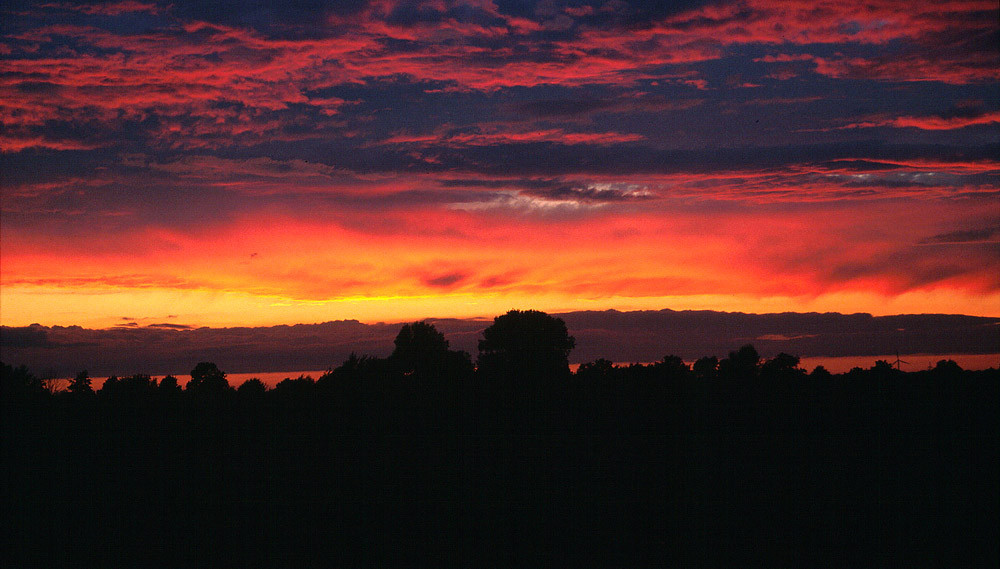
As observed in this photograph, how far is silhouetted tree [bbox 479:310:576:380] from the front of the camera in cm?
7062

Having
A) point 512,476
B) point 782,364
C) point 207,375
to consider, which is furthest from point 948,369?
point 207,375

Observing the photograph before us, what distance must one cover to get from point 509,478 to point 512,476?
0.96 ft

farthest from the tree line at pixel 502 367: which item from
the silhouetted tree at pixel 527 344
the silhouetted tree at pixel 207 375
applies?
the silhouetted tree at pixel 207 375

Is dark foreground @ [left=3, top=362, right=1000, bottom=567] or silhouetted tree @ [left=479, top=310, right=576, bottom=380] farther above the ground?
silhouetted tree @ [left=479, top=310, right=576, bottom=380]

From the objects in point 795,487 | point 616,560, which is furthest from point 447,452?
point 795,487

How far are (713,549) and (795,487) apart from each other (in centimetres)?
621

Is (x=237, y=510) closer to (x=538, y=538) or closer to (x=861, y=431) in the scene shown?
(x=538, y=538)

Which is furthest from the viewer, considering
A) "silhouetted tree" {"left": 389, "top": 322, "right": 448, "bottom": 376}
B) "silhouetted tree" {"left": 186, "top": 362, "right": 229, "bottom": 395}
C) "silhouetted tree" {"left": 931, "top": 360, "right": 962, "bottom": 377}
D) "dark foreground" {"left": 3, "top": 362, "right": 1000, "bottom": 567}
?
"silhouetted tree" {"left": 186, "top": 362, "right": 229, "bottom": 395}

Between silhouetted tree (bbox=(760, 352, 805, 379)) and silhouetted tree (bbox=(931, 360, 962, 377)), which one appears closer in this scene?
silhouetted tree (bbox=(931, 360, 962, 377))

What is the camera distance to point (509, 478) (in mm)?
29250

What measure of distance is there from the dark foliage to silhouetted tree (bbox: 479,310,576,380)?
25.8 metres

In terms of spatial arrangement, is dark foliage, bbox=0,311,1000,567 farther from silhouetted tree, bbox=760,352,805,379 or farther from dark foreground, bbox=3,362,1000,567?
silhouetted tree, bbox=760,352,805,379

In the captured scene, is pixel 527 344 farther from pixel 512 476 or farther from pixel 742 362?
pixel 512 476

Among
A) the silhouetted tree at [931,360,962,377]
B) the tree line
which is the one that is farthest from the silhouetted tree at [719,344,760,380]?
the silhouetted tree at [931,360,962,377]
